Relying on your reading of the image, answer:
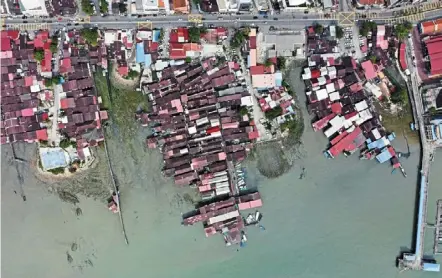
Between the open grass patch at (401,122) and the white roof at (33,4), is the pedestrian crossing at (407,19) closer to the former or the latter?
the open grass patch at (401,122)

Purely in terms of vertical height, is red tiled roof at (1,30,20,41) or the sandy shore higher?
red tiled roof at (1,30,20,41)

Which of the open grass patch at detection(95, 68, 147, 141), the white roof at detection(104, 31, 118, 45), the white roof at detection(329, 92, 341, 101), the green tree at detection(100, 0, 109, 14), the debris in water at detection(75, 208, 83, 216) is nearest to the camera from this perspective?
the green tree at detection(100, 0, 109, 14)

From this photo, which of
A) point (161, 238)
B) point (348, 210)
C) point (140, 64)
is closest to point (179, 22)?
point (140, 64)

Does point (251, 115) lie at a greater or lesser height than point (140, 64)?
lesser

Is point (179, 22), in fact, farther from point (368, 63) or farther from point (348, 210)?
point (348, 210)

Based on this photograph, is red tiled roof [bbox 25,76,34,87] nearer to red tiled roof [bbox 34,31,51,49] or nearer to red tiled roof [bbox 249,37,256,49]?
red tiled roof [bbox 34,31,51,49]

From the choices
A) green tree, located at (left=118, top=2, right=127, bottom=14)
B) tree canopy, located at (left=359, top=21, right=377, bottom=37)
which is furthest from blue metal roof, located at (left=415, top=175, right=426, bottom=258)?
green tree, located at (left=118, top=2, right=127, bottom=14)
